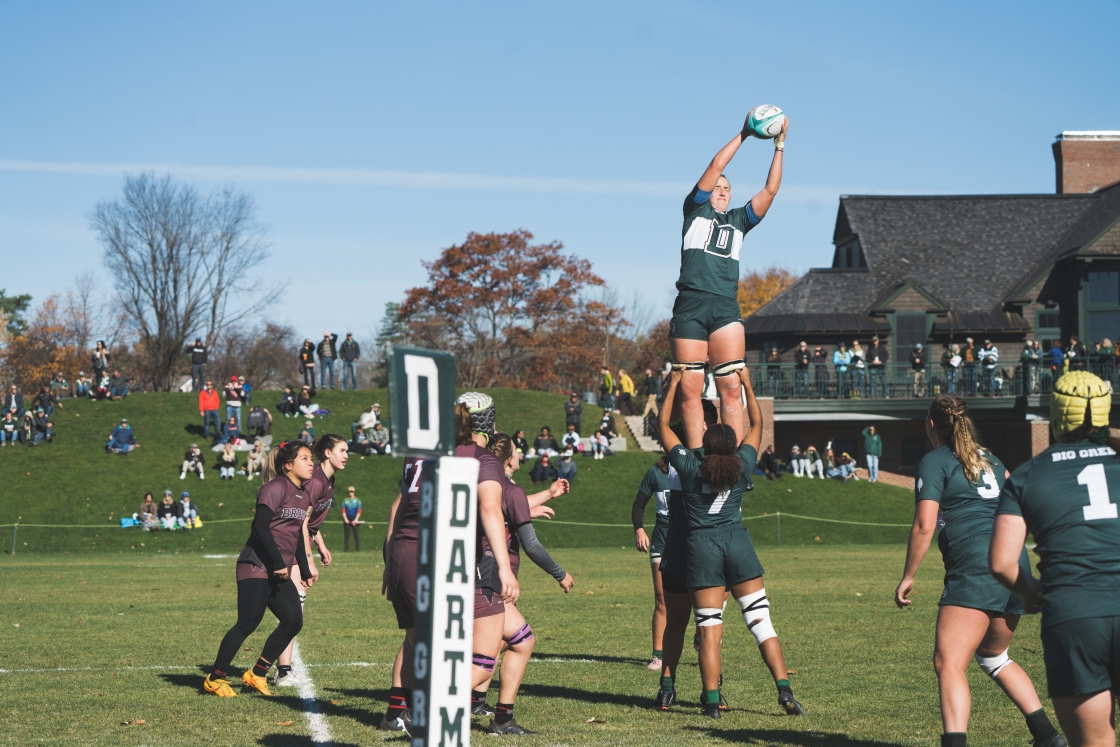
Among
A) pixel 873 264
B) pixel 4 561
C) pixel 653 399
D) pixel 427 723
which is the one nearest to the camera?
pixel 427 723

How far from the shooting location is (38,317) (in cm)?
7188

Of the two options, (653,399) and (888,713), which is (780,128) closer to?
(888,713)

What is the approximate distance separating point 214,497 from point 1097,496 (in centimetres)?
3150

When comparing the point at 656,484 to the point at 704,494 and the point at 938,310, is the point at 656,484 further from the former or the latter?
the point at 938,310

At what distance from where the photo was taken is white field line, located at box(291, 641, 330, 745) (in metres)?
7.02

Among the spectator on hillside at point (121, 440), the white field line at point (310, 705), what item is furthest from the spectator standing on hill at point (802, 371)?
the white field line at point (310, 705)

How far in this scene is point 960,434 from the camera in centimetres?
602

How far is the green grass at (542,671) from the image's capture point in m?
7.14

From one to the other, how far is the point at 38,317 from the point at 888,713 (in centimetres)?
7335

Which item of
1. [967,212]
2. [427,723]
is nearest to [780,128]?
[427,723]

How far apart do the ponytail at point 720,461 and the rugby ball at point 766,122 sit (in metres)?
2.25

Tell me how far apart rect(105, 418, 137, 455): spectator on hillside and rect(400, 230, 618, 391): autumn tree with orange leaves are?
23.4 m

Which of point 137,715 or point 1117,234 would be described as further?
point 1117,234

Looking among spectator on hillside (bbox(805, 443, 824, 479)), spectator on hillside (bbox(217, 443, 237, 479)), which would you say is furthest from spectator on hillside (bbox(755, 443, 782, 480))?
spectator on hillside (bbox(217, 443, 237, 479))
